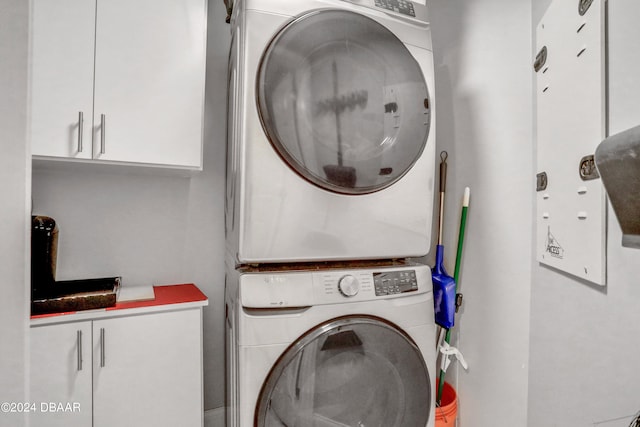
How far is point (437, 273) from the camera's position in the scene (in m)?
1.52

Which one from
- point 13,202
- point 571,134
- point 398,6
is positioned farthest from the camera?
point 398,6

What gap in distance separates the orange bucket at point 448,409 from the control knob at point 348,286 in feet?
2.96

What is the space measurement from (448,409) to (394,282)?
0.84 m

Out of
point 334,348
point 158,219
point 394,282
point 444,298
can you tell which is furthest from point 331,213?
point 158,219

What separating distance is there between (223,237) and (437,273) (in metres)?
1.25

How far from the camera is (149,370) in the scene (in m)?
1.26

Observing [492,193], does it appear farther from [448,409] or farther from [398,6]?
[448,409]

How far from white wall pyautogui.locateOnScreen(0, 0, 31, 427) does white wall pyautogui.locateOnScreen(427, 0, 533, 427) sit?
62.4 inches

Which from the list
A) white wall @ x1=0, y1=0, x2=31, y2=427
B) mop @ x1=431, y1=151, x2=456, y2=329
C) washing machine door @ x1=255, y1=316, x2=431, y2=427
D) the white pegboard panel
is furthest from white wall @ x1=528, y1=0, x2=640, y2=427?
white wall @ x1=0, y1=0, x2=31, y2=427

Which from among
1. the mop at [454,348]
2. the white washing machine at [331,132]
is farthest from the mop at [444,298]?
the white washing machine at [331,132]

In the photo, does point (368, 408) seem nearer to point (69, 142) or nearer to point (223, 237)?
point (223, 237)

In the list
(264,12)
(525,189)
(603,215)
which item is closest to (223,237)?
(264,12)

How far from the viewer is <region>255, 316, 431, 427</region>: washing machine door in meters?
1.02

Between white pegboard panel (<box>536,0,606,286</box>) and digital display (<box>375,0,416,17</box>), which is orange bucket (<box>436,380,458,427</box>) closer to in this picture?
white pegboard panel (<box>536,0,606,286</box>)
